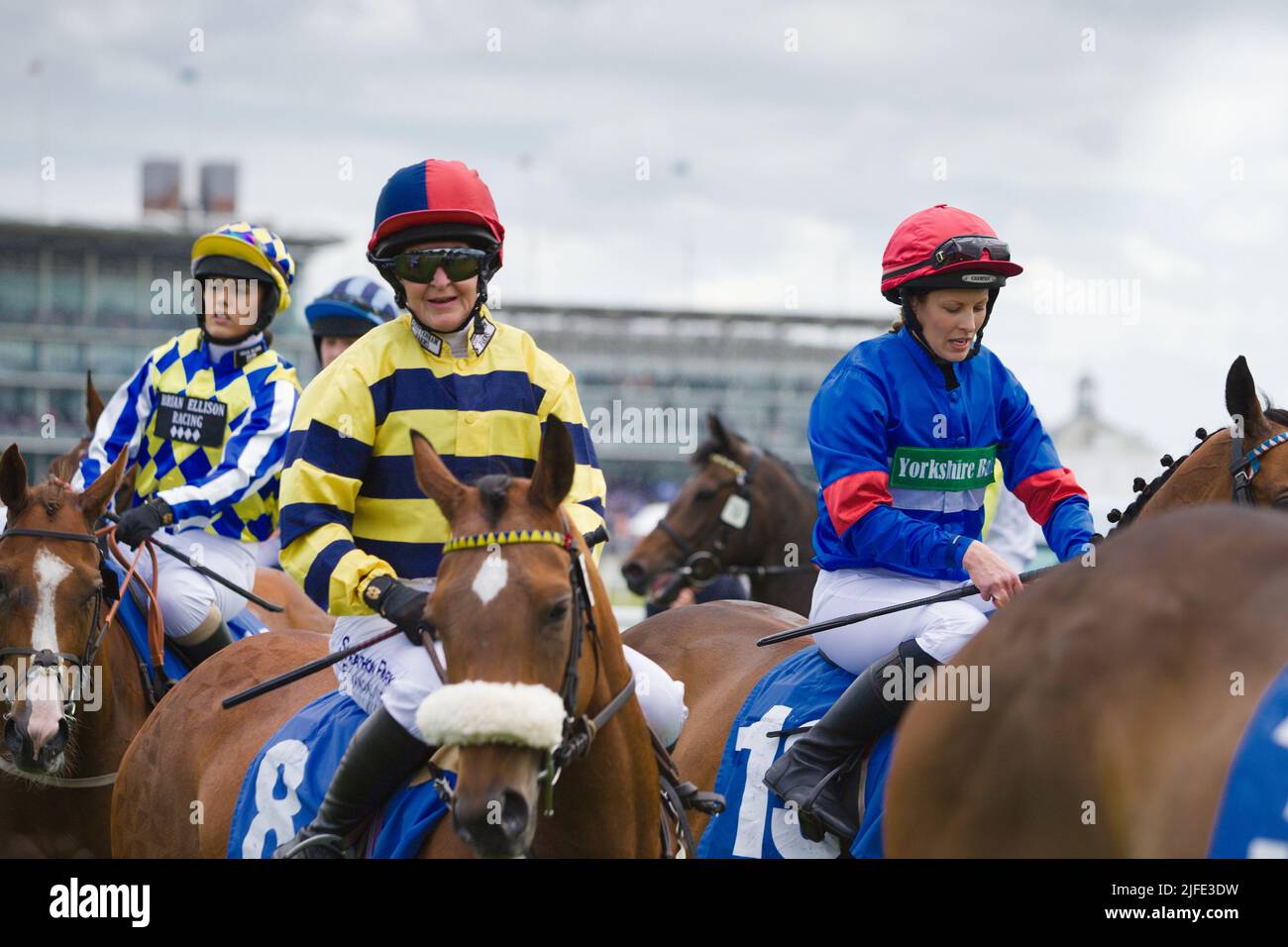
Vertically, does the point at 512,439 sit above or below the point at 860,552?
above

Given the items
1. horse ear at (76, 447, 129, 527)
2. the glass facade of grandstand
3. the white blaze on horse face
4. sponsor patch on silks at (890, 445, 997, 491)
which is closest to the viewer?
the white blaze on horse face

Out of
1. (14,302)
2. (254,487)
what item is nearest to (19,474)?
(254,487)

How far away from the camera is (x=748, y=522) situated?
852cm

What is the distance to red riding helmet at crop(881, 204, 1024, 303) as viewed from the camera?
3.99 meters

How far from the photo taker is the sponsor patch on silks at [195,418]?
5.86 metres

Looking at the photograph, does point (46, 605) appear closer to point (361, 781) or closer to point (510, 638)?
point (361, 781)

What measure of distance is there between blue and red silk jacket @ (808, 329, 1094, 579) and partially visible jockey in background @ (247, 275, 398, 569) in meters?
3.45

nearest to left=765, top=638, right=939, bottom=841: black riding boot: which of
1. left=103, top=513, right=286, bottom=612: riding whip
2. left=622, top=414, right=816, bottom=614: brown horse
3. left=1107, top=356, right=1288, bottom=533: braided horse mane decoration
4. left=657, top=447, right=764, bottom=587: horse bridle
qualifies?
left=1107, top=356, right=1288, bottom=533: braided horse mane decoration

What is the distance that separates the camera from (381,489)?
11.6 feet

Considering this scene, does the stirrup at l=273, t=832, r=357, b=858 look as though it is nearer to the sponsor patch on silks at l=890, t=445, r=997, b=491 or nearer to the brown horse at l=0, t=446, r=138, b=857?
the brown horse at l=0, t=446, r=138, b=857

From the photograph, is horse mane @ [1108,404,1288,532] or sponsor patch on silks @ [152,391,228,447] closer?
horse mane @ [1108,404,1288,532]

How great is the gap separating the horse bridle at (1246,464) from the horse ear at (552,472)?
2.02m
